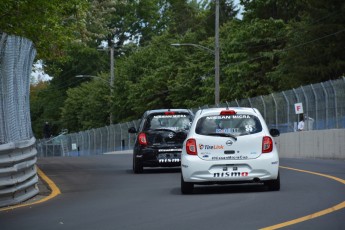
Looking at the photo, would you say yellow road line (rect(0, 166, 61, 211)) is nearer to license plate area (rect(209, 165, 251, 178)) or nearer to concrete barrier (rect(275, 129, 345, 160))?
license plate area (rect(209, 165, 251, 178))

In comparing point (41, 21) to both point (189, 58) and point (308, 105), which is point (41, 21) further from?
point (189, 58)

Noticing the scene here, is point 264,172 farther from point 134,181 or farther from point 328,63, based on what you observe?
point 328,63

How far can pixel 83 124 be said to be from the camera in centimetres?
9644

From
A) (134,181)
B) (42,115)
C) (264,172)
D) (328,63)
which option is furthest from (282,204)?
(42,115)

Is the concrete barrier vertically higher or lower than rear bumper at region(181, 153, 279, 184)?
higher

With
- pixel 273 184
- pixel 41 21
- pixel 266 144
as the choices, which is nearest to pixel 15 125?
pixel 266 144

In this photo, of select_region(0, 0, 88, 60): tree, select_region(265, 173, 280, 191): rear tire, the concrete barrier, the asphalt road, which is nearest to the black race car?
the asphalt road

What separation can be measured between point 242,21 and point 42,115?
43776 mm

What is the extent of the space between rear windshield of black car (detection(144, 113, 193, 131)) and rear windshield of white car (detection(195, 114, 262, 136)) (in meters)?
7.21

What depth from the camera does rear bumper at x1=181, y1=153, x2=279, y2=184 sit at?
1631 centimetres

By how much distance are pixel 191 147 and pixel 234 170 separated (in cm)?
85

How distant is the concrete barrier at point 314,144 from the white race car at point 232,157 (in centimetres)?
1646

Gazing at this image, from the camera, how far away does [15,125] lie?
1842 centimetres

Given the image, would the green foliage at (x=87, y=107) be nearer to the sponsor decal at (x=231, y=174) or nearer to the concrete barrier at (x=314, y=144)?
the concrete barrier at (x=314, y=144)
